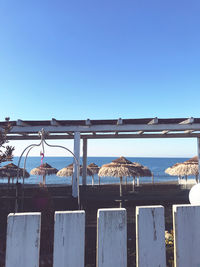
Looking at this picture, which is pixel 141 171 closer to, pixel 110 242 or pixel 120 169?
pixel 120 169

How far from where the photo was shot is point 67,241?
1051mm

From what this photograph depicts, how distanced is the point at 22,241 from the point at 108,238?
0.47m

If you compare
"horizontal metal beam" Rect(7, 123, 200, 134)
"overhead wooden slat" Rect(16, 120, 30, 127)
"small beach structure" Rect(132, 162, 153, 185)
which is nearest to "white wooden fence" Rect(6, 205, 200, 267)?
"horizontal metal beam" Rect(7, 123, 200, 134)

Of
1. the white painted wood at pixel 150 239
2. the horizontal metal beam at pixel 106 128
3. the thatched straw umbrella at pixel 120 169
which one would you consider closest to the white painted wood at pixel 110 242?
the white painted wood at pixel 150 239

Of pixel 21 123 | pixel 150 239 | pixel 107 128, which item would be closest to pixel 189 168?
pixel 107 128

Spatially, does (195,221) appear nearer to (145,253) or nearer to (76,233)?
(145,253)

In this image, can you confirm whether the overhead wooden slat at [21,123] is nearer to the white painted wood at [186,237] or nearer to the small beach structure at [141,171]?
the small beach structure at [141,171]

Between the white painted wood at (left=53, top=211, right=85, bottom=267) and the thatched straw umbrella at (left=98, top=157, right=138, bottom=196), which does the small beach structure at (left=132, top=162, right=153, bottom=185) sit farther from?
the white painted wood at (left=53, top=211, right=85, bottom=267)

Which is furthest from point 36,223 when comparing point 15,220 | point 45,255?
point 45,255

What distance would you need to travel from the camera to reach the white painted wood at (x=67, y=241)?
3.43 feet

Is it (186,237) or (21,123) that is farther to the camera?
(21,123)

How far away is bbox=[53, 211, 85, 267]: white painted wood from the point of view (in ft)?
3.43

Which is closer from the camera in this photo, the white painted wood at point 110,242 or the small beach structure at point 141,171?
the white painted wood at point 110,242

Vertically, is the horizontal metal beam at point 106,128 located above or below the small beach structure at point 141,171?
above
